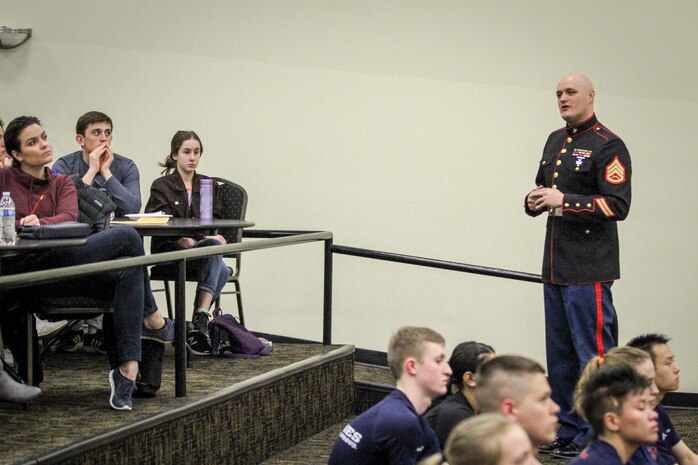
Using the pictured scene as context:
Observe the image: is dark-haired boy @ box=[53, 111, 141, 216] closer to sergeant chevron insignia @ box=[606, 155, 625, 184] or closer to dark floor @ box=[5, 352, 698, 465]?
dark floor @ box=[5, 352, 698, 465]

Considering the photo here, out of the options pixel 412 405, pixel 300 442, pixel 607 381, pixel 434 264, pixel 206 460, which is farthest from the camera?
pixel 434 264

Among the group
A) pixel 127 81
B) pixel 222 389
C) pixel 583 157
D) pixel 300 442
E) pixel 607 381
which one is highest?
pixel 127 81

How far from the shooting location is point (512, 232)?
18.9ft

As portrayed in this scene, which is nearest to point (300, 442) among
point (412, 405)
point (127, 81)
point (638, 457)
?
point (412, 405)

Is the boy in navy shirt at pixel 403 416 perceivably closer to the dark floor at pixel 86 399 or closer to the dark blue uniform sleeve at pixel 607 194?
the dark floor at pixel 86 399

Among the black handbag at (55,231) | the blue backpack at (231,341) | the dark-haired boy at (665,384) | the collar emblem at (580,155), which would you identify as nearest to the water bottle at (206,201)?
the blue backpack at (231,341)

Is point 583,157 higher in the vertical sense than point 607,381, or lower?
higher

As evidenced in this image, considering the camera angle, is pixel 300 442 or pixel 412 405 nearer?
pixel 412 405

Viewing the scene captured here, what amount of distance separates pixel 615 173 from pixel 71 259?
6.84 feet

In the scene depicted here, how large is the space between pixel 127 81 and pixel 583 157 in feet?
10.8

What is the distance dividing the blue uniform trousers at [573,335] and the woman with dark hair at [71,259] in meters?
1.58

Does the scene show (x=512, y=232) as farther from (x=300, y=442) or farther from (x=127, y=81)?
(x=127, y=81)

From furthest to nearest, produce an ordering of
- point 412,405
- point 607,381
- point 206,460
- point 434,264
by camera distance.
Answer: point 434,264
point 206,460
point 412,405
point 607,381

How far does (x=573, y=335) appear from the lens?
4.23 metres
